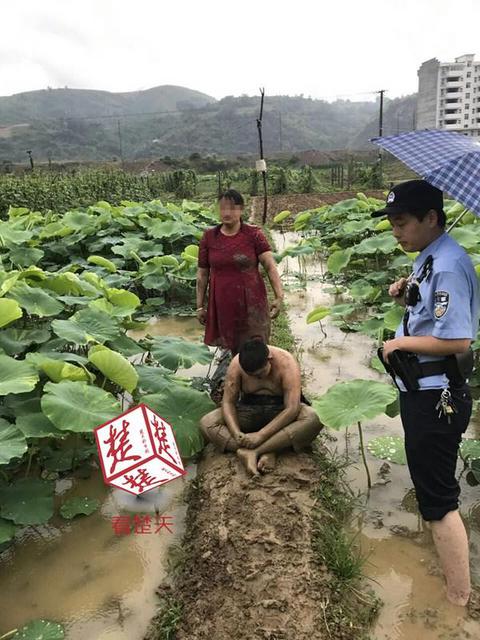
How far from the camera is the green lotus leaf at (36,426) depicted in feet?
9.12

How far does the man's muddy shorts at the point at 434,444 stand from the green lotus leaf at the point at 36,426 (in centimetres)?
185

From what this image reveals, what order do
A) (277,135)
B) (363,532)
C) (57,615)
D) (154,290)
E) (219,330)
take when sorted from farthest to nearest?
(277,135), (154,290), (219,330), (363,532), (57,615)

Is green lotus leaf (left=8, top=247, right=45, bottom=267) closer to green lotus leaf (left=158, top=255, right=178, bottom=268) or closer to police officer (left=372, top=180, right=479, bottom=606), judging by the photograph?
green lotus leaf (left=158, top=255, right=178, bottom=268)

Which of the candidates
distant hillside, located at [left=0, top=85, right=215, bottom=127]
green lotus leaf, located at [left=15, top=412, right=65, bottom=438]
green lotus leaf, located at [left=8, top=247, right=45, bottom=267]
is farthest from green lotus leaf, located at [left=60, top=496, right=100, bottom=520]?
distant hillside, located at [left=0, top=85, right=215, bottom=127]

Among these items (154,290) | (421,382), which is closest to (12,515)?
(421,382)

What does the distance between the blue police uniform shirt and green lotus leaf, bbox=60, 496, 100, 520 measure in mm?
2076

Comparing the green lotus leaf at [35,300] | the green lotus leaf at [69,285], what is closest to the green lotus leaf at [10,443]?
the green lotus leaf at [35,300]

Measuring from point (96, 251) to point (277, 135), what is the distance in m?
85.5

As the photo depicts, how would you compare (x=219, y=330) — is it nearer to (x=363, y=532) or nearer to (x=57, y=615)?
(x=363, y=532)

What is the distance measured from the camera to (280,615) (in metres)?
2.24

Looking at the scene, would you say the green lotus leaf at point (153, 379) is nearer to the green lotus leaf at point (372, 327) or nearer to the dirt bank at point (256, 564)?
the dirt bank at point (256, 564)

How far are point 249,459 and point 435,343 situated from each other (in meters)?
1.50

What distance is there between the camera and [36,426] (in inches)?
113

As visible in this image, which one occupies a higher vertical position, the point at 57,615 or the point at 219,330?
the point at 219,330
